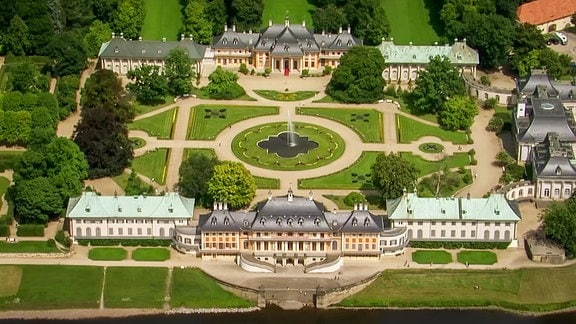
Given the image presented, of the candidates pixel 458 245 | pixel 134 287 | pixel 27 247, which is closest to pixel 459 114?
pixel 458 245

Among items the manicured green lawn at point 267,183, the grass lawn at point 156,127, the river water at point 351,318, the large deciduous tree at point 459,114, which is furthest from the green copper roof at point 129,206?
the large deciduous tree at point 459,114

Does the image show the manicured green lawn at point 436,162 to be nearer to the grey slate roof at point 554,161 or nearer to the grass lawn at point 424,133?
the grass lawn at point 424,133

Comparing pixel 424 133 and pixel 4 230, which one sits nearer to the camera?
pixel 4 230

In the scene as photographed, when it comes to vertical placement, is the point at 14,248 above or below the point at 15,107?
below

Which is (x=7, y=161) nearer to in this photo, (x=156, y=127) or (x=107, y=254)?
(x=156, y=127)

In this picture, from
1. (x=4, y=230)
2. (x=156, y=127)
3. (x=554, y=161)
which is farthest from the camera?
(x=156, y=127)

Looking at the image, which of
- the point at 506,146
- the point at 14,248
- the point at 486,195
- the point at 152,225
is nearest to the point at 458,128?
the point at 506,146

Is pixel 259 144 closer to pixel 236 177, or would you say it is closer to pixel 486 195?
pixel 236 177
